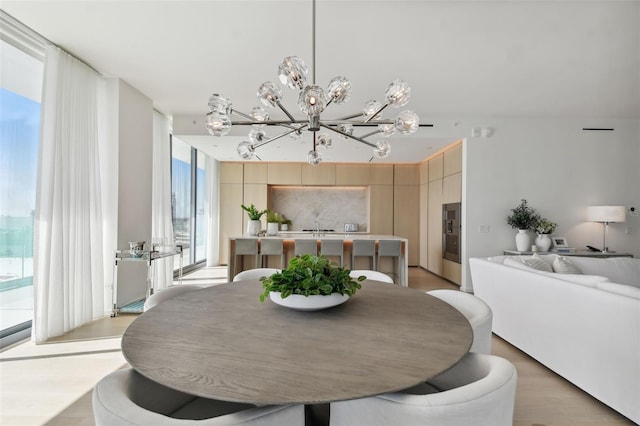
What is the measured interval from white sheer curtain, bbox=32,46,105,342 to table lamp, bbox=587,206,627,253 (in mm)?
6895

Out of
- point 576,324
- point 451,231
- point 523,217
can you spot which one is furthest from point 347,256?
point 576,324

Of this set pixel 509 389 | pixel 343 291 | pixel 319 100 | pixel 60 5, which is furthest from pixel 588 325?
pixel 60 5

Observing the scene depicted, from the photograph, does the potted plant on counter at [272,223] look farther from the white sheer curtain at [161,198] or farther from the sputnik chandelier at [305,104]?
the sputnik chandelier at [305,104]

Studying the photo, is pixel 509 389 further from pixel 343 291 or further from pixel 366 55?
pixel 366 55

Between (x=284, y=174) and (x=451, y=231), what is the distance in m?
3.89

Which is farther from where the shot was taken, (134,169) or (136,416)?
(134,169)

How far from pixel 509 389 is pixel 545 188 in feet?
16.9

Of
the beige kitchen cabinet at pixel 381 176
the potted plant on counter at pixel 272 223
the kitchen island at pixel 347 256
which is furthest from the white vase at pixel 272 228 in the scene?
the beige kitchen cabinet at pixel 381 176

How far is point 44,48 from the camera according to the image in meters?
2.98

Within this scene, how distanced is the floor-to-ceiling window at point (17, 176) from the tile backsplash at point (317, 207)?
198 inches

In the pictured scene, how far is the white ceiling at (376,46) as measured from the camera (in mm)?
2494

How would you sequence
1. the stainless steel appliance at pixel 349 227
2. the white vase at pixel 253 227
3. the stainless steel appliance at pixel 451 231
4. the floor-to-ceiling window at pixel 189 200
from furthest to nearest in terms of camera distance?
the stainless steel appliance at pixel 349 227 < the floor-to-ceiling window at pixel 189 200 < the stainless steel appliance at pixel 451 231 < the white vase at pixel 253 227

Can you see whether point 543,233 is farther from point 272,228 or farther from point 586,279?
point 272,228

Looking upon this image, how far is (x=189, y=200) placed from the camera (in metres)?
6.37
